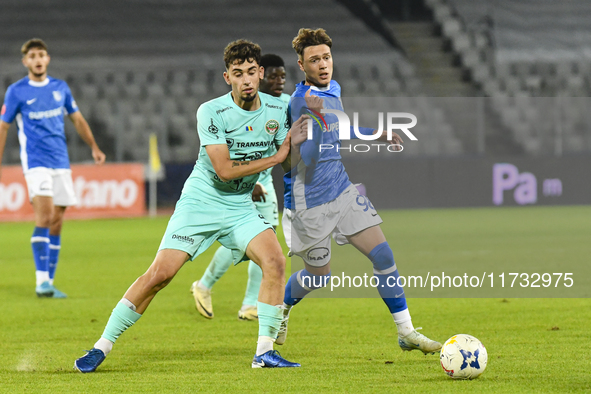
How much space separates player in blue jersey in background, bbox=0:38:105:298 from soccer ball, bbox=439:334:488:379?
4.52 meters

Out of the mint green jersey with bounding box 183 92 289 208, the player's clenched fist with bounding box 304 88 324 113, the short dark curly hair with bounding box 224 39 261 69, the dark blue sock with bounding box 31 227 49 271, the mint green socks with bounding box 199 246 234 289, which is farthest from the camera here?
the dark blue sock with bounding box 31 227 49 271

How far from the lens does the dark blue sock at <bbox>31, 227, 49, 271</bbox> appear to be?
25.7 ft

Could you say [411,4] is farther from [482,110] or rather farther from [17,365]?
[17,365]

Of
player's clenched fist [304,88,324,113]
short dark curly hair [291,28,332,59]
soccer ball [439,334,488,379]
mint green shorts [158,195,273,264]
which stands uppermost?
short dark curly hair [291,28,332,59]

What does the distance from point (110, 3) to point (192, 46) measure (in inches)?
136

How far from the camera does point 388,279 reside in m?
5.05

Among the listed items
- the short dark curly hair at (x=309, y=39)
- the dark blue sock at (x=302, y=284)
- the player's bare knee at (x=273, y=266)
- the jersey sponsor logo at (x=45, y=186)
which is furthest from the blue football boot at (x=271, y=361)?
the jersey sponsor logo at (x=45, y=186)

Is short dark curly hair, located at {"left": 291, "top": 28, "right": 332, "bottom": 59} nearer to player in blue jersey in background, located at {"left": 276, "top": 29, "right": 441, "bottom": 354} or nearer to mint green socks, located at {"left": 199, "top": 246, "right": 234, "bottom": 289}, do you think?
player in blue jersey in background, located at {"left": 276, "top": 29, "right": 441, "bottom": 354}

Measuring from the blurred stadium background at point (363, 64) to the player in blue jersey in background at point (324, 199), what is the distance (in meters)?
14.8

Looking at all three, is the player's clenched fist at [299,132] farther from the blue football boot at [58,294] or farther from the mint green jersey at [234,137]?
the blue football boot at [58,294]

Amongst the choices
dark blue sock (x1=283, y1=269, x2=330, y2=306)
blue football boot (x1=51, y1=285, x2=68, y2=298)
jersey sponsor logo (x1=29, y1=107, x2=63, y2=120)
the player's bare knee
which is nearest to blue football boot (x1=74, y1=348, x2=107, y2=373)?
the player's bare knee

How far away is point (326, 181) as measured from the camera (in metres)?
5.08

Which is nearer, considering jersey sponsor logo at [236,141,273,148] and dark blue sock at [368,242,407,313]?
jersey sponsor logo at [236,141,273,148]

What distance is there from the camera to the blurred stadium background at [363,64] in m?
20.8
